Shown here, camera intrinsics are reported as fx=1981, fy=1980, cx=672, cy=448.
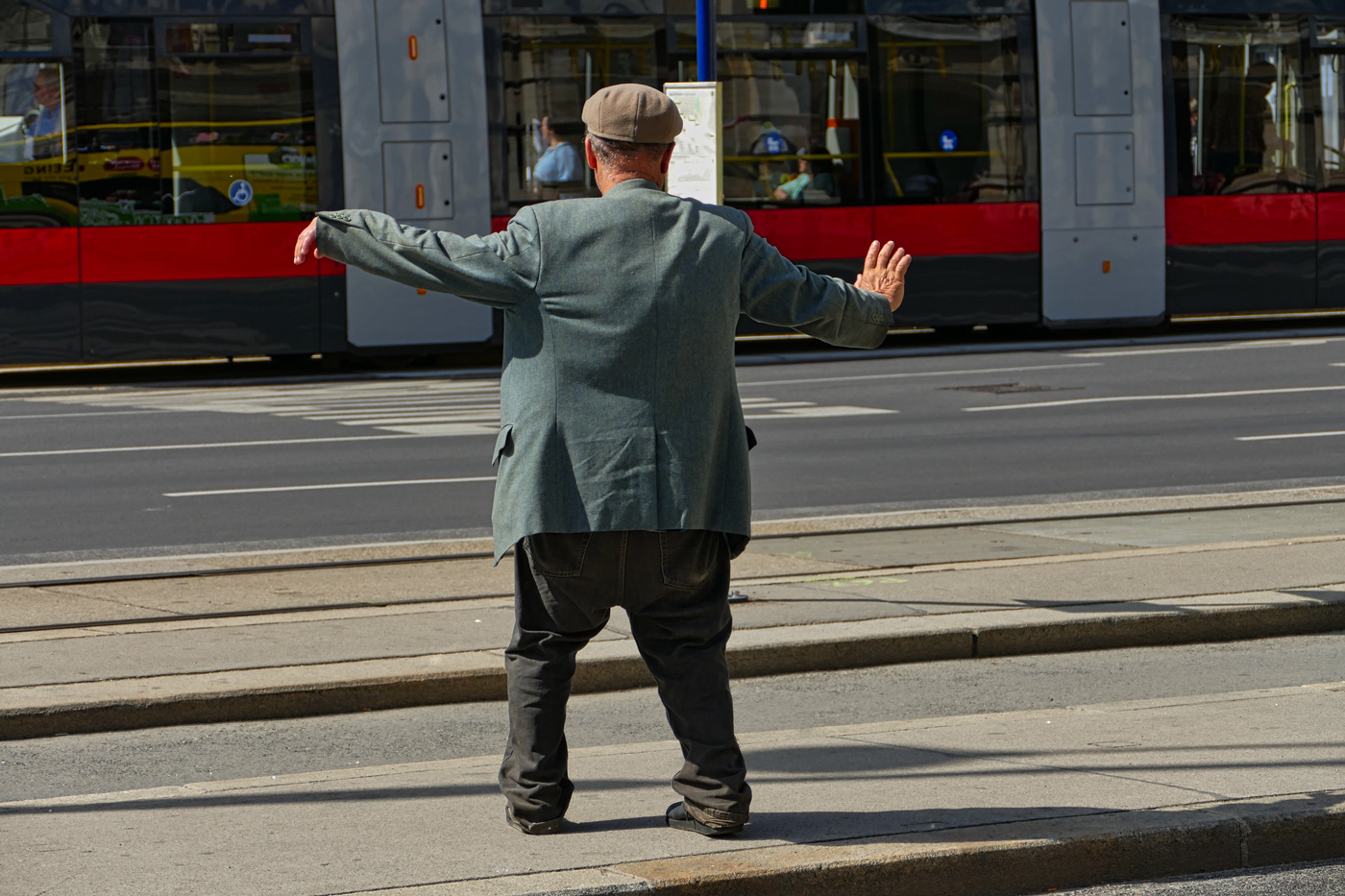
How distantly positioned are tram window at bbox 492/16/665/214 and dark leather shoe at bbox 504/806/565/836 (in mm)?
14694

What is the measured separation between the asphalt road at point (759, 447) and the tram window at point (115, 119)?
1.74 meters

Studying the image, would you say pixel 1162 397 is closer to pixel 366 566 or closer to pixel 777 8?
pixel 777 8

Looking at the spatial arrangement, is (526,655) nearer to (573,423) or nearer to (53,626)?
(573,423)

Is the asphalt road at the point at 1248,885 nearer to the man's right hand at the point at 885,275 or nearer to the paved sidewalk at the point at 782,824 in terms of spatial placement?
the paved sidewalk at the point at 782,824

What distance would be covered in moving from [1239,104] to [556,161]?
750cm

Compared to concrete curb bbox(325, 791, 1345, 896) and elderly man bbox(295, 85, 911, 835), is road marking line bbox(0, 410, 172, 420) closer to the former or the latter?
elderly man bbox(295, 85, 911, 835)

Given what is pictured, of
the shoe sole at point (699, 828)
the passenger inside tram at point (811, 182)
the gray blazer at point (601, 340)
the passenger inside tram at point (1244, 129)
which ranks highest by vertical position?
the passenger inside tram at point (1244, 129)

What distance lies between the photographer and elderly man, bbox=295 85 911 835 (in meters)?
4.23

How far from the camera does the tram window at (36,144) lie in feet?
57.2

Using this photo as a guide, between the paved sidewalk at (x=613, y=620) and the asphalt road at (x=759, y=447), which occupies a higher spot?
the asphalt road at (x=759, y=447)

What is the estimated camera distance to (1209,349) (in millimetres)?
20016

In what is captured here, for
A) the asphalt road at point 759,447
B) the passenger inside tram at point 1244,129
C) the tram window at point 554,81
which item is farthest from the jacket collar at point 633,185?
the passenger inside tram at point 1244,129

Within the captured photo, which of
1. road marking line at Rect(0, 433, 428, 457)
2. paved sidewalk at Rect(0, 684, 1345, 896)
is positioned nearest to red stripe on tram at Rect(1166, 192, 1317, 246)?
road marking line at Rect(0, 433, 428, 457)

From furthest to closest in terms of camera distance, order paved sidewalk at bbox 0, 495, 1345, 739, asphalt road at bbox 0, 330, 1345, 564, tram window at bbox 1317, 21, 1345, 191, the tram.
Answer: tram window at bbox 1317, 21, 1345, 191 → the tram → asphalt road at bbox 0, 330, 1345, 564 → paved sidewalk at bbox 0, 495, 1345, 739
